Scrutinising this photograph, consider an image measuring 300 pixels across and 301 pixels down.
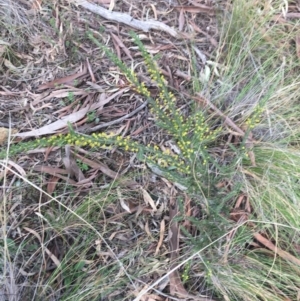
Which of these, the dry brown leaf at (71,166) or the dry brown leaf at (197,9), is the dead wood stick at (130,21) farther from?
the dry brown leaf at (71,166)

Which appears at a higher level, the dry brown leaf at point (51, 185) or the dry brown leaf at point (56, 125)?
the dry brown leaf at point (56, 125)

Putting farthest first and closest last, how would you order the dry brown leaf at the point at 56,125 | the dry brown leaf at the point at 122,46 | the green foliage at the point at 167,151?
the dry brown leaf at the point at 122,46 < the dry brown leaf at the point at 56,125 < the green foliage at the point at 167,151

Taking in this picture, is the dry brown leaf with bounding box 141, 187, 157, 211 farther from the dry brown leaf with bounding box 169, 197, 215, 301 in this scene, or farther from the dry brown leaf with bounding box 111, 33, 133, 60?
the dry brown leaf with bounding box 111, 33, 133, 60

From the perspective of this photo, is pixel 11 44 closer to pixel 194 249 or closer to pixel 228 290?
pixel 194 249

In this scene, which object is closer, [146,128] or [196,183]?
[196,183]

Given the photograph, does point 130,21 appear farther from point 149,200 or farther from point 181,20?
point 149,200

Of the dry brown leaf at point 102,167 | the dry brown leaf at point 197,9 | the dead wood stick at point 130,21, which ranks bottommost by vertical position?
the dry brown leaf at point 102,167

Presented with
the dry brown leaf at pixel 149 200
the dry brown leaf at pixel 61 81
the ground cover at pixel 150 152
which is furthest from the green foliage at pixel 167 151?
the dry brown leaf at pixel 61 81

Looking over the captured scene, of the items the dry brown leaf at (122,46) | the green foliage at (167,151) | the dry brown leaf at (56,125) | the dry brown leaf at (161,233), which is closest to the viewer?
the green foliage at (167,151)

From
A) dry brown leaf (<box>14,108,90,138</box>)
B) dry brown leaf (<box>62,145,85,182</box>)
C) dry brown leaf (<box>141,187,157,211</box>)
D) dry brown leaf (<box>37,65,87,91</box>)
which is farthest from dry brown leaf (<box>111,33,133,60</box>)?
dry brown leaf (<box>141,187,157,211</box>)

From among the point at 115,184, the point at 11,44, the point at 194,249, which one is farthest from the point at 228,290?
the point at 11,44

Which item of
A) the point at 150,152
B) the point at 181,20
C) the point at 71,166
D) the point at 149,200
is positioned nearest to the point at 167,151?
the point at 150,152
